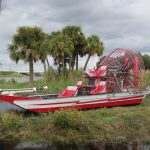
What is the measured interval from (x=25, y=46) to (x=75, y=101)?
56.4ft

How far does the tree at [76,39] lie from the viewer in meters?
46.9

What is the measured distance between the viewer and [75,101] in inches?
805

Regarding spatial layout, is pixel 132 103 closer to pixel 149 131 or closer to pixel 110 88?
pixel 110 88

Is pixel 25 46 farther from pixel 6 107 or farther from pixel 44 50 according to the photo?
pixel 6 107

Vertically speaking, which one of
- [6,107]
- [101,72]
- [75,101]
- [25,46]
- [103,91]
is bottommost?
[6,107]

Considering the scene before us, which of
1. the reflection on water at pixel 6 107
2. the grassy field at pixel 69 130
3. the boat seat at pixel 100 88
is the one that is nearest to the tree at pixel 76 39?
the reflection on water at pixel 6 107

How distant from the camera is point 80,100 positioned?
2072cm

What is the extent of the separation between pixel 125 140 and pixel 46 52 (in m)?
25.3

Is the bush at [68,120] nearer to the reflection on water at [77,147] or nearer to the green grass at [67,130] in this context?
the green grass at [67,130]

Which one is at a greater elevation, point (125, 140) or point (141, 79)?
point (141, 79)

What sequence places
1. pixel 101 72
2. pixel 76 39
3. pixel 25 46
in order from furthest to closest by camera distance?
pixel 76 39 < pixel 25 46 < pixel 101 72

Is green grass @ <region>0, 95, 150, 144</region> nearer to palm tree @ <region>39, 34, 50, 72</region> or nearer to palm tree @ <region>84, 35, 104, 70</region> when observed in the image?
palm tree @ <region>39, 34, 50, 72</region>

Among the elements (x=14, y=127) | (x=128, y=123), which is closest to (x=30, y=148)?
(x=14, y=127)

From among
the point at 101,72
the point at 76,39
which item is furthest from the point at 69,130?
the point at 76,39
